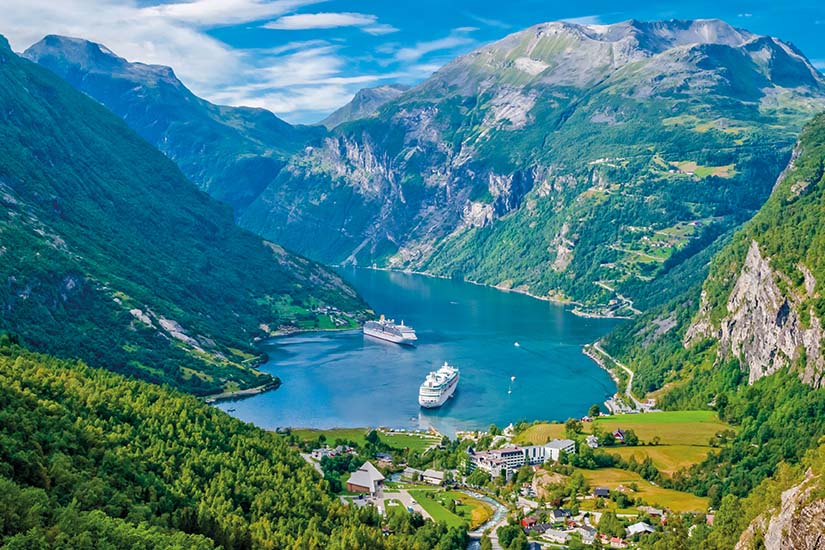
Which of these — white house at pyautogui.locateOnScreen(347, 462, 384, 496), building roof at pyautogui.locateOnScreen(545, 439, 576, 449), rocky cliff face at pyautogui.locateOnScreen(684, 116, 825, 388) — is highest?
rocky cliff face at pyautogui.locateOnScreen(684, 116, 825, 388)

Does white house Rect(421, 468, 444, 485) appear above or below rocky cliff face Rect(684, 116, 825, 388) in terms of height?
below

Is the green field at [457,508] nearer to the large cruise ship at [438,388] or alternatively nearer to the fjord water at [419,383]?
the fjord water at [419,383]

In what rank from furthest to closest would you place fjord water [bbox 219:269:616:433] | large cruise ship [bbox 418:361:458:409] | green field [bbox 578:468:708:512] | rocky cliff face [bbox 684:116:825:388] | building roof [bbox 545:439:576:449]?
large cruise ship [bbox 418:361:458:409], fjord water [bbox 219:269:616:433], rocky cliff face [bbox 684:116:825:388], building roof [bbox 545:439:576:449], green field [bbox 578:468:708:512]

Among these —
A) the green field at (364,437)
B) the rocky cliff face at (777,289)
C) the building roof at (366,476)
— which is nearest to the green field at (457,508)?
the building roof at (366,476)

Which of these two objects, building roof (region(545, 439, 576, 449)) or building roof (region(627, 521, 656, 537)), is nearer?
building roof (region(627, 521, 656, 537))

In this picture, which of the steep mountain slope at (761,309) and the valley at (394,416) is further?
the steep mountain slope at (761,309)

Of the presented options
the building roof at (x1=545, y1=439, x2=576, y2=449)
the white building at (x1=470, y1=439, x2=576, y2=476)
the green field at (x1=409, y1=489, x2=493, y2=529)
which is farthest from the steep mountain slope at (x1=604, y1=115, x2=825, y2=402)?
the green field at (x1=409, y1=489, x2=493, y2=529)

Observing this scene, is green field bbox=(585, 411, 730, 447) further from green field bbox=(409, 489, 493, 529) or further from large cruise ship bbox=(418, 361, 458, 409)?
green field bbox=(409, 489, 493, 529)
